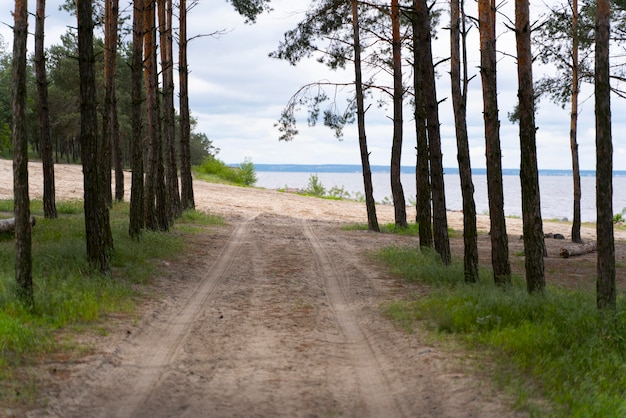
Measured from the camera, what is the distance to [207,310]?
995 centimetres

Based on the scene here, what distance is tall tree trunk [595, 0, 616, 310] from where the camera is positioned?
8.28 m

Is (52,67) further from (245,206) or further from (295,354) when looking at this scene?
(295,354)

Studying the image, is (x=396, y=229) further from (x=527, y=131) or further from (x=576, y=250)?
(x=527, y=131)

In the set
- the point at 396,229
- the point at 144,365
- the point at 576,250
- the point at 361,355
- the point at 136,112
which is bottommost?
the point at 576,250

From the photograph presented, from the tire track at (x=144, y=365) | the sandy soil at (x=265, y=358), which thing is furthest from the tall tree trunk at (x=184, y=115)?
the tire track at (x=144, y=365)

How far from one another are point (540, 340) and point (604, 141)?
8.86 feet

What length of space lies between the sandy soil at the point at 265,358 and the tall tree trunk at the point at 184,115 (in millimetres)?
13587

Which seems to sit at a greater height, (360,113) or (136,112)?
(360,113)

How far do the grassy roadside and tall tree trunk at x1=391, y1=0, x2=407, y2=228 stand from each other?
10.6 metres

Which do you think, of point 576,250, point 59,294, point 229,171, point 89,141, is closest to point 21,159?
point 59,294

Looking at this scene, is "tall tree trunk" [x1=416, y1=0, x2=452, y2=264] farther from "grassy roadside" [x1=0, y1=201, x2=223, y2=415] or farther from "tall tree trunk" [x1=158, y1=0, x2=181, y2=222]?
"tall tree trunk" [x1=158, y1=0, x2=181, y2=222]

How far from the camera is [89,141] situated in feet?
38.1

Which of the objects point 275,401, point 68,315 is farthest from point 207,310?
point 275,401

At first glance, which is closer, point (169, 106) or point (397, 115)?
point (169, 106)
